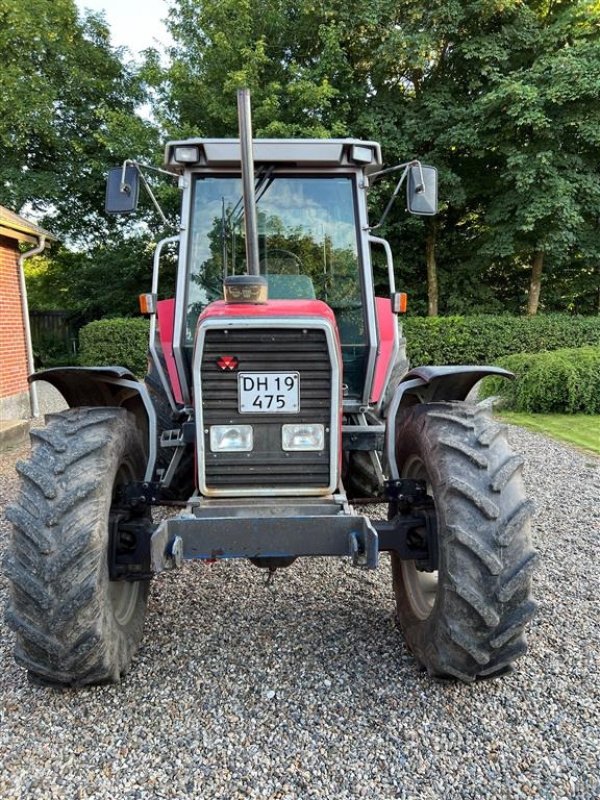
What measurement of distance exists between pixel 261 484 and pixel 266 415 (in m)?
0.31

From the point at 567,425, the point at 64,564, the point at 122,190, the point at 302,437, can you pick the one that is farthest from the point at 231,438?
the point at 567,425

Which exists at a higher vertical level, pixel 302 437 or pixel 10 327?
pixel 10 327

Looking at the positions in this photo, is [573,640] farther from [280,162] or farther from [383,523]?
[280,162]

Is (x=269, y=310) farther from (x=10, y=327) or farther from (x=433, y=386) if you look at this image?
(x=10, y=327)

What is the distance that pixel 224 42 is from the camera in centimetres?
1287

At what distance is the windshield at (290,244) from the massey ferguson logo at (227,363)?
1.03 metres

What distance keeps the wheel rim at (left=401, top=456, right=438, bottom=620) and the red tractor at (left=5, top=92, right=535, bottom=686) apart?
0.01 metres

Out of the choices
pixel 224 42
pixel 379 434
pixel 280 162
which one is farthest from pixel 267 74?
pixel 379 434

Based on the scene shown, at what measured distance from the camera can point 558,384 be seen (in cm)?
902

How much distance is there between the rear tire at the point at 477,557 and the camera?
2250 mm

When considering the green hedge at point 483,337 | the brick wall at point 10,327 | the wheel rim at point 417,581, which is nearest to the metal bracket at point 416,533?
the wheel rim at point 417,581

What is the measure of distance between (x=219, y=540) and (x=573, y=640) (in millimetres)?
1933

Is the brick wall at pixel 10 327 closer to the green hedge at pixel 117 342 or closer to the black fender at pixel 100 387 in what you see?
the green hedge at pixel 117 342

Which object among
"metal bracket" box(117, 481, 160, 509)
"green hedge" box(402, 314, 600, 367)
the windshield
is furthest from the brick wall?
"green hedge" box(402, 314, 600, 367)
